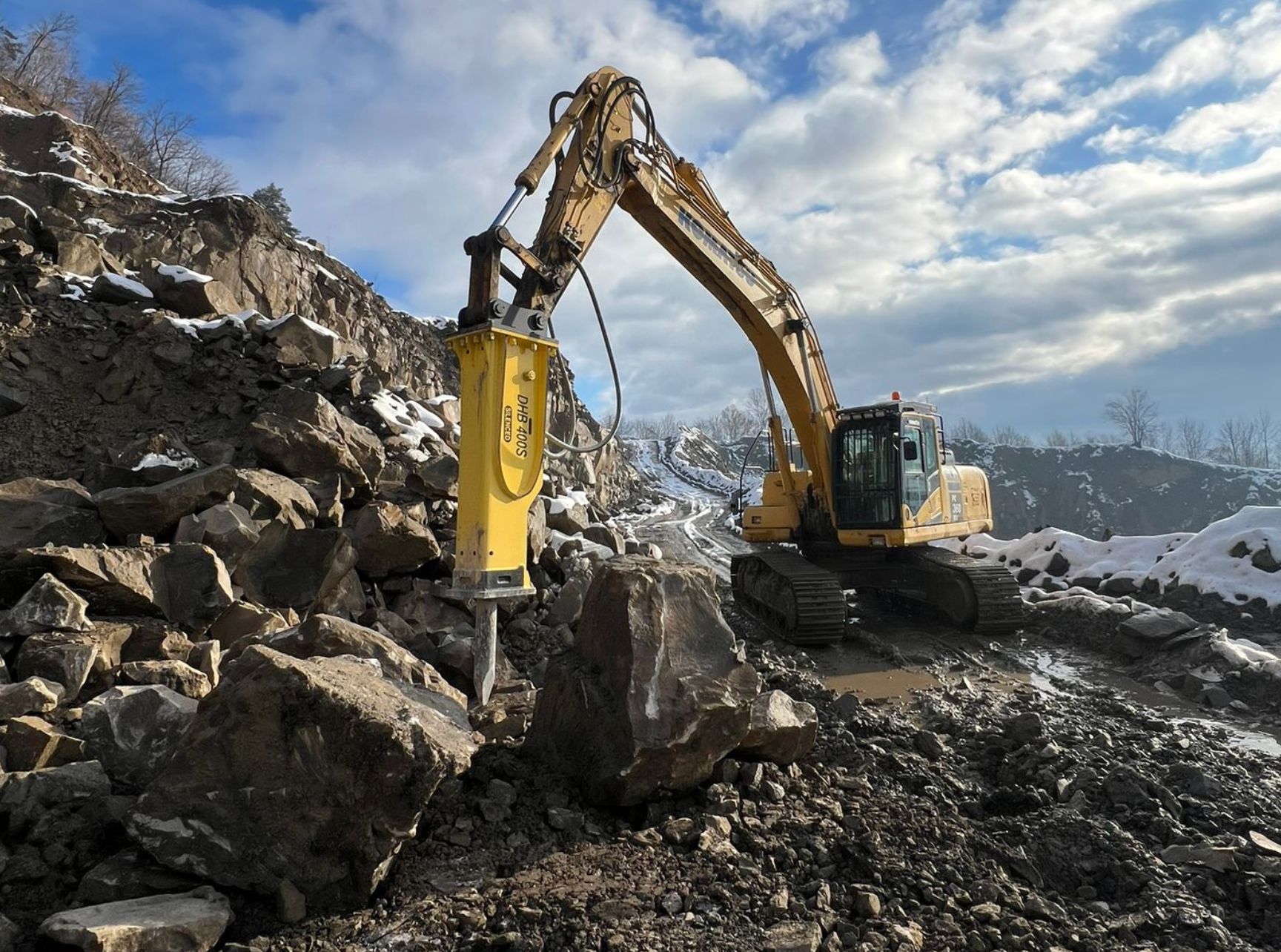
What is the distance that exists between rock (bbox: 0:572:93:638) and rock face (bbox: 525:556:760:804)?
3009 millimetres

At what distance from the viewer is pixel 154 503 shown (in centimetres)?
599

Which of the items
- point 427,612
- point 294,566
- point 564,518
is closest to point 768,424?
point 564,518

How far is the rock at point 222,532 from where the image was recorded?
19.5ft

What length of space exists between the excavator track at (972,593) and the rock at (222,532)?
8263mm

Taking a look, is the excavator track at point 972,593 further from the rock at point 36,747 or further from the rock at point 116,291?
the rock at point 116,291

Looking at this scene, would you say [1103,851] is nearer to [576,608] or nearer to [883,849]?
[883,849]

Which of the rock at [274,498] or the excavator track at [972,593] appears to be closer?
the rock at [274,498]

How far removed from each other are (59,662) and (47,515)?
2245 mm

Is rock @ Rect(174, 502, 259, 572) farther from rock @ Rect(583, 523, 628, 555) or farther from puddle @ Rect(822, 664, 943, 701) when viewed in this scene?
puddle @ Rect(822, 664, 943, 701)

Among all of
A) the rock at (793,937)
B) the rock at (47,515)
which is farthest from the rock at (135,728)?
the rock at (47,515)

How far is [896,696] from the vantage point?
7.00 metres

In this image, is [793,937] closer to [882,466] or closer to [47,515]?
[47,515]

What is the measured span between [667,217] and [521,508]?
4.88m

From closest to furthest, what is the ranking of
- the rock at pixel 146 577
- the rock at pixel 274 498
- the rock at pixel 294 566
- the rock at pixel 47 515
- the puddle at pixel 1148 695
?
the rock at pixel 146 577
the rock at pixel 47 515
the puddle at pixel 1148 695
the rock at pixel 294 566
the rock at pixel 274 498
